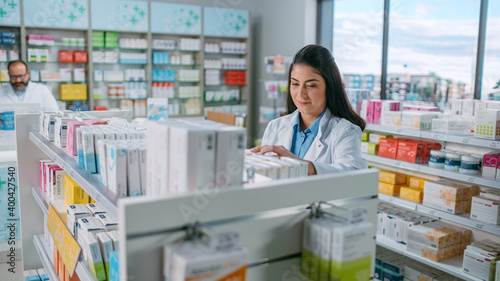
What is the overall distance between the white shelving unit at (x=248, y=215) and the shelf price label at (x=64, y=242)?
21 cm

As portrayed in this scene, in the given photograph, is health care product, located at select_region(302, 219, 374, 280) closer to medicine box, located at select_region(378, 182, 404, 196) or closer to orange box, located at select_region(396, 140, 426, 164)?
orange box, located at select_region(396, 140, 426, 164)

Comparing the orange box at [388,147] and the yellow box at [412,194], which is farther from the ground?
the orange box at [388,147]

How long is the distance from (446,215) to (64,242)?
308 centimetres

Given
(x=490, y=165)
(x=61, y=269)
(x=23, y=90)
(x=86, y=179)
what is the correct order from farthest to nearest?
(x=23, y=90) → (x=490, y=165) → (x=61, y=269) → (x=86, y=179)

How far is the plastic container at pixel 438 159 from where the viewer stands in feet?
12.9

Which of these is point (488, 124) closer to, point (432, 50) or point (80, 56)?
point (432, 50)

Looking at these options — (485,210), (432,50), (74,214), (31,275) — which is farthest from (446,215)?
(31,275)

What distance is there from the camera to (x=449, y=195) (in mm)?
3863

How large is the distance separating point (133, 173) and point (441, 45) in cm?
470

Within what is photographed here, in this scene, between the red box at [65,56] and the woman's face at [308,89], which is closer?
the woman's face at [308,89]

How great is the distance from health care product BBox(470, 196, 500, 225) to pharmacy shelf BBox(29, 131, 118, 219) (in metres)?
3.08

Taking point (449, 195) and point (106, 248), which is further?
point (449, 195)

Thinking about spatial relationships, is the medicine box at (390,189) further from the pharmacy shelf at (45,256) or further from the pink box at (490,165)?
the pharmacy shelf at (45,256)

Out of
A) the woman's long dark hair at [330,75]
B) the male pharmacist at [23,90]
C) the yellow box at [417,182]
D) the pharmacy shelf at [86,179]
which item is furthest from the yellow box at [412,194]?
the male pharmacist at [23,90]
